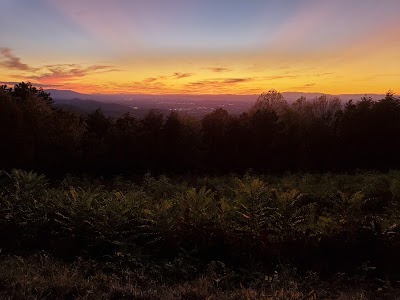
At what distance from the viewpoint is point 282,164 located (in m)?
34.8

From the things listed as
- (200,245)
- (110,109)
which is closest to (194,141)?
(200,245)

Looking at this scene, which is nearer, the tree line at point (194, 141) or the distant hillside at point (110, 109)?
the tree line at point (194, 141)

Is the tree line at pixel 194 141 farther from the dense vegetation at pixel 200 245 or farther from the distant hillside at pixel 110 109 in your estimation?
the dense vegetation at pixel 200 245

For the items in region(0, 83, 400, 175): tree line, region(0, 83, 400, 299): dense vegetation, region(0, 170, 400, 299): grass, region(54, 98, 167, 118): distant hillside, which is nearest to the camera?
region(0, 170, 400, 299): grass

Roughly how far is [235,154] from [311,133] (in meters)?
8.19

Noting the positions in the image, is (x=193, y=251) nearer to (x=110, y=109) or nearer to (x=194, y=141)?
(x=194, y=141)

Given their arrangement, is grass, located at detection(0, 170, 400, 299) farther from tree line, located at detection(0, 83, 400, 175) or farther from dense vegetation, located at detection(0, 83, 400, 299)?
tree line, located at detection(0, 83, 400, 175)

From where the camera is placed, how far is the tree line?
98.8ft

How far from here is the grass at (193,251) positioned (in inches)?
197

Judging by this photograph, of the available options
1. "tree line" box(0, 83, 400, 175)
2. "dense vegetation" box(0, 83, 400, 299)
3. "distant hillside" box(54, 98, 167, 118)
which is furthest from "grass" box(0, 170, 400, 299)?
"distant hillside" box(54, 98, 167, 118)

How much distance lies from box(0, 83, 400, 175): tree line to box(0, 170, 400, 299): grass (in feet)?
69.8

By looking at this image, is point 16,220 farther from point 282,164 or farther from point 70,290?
point 282,164

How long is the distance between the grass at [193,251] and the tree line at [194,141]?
21268mm

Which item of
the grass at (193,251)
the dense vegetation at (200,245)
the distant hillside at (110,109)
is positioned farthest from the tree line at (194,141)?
the grass at (193,251)
